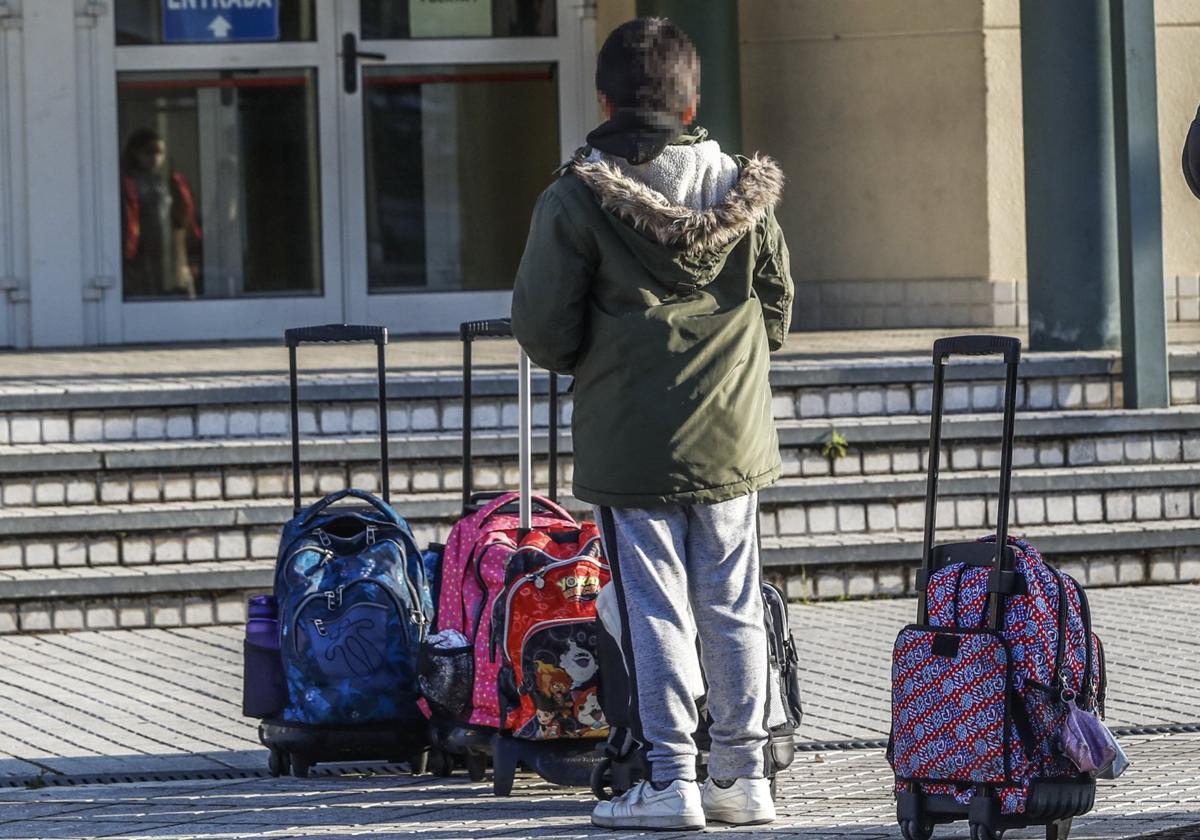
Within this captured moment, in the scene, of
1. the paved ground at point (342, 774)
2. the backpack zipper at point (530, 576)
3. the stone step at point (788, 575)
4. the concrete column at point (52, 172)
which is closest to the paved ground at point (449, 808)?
the paved ground at point (342, 774)

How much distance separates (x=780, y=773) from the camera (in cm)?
523

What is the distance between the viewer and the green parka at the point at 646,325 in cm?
A: 431

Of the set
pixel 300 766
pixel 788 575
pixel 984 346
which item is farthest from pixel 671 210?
pixel 788 575

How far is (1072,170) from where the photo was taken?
28.9 ft

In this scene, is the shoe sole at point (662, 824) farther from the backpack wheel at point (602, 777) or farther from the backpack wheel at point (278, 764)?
the backpack wheel at point (278, 764)

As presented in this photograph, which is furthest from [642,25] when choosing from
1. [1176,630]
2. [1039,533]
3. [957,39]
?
[957,39]

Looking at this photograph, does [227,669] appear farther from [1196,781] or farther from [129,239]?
[129,239]

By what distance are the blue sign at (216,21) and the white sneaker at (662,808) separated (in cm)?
774

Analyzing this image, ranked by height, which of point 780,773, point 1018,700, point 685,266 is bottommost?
point 780,773

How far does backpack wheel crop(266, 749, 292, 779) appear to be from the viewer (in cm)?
527

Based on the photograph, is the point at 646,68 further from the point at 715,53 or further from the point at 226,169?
the point at 226,169

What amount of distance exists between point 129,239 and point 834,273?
12.7ft

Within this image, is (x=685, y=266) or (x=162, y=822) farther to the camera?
(x=162, y=822)

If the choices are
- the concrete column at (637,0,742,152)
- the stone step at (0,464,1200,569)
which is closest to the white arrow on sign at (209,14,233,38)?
the concrete column at (637,0,742,152)
